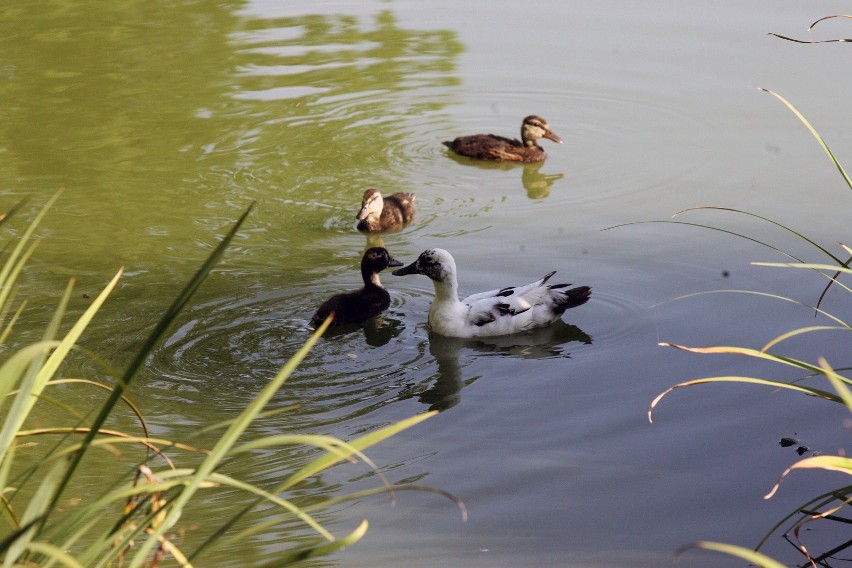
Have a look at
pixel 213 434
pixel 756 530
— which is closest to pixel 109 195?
pixel 213 434

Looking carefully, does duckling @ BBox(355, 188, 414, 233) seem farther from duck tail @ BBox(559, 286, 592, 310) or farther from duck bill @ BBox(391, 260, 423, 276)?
duck tail @ BBox(559, 286, 592, 310)

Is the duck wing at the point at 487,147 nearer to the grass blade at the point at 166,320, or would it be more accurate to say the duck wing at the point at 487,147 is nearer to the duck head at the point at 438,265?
the duck head at the point at 438,265

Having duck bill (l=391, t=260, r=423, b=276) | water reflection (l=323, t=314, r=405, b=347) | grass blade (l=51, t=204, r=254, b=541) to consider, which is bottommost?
water reflection (l=323, t=314, r=405, b=347)

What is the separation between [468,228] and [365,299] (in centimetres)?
169

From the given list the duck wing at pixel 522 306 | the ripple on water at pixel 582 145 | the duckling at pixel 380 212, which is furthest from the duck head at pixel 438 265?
the ripple on water at pixel 582 145

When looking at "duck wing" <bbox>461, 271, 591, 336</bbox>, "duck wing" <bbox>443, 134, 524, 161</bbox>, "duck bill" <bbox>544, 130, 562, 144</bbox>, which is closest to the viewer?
"duck wing" <bbox>461, 271, 591, 336</bbox>

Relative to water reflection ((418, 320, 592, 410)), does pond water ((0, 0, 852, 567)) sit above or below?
above

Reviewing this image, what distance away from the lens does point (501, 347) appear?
6.97m

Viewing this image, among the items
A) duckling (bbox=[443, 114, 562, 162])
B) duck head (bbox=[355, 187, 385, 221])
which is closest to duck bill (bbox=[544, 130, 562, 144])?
duckling (bbox=[443, 114, 562, 162])

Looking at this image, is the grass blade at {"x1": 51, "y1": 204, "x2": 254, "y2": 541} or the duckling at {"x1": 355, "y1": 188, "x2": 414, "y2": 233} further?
the duckling at {"x1": 355, "y1": 188, "x2": 414, "y2": 233}

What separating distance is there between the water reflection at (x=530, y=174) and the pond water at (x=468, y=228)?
0.21 feet

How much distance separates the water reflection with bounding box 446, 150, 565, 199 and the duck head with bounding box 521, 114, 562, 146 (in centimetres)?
23

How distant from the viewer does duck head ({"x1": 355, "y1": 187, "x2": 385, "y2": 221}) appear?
8.63 meters

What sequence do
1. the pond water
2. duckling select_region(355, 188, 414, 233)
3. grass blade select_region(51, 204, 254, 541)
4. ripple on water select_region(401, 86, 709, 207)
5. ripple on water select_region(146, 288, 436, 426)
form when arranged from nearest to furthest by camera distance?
grass blade select_region(51, 204, 254, 541) < the pond water < ripple on water select_region(146, 288, 436, 426) < duckling select_region(355, 188, 414, 233) < ripple on water select_region(401, 86, 709, 207)
